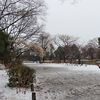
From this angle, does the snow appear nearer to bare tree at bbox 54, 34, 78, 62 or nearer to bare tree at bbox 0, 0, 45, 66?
bare tree at bbox 0, 0, 45, 66

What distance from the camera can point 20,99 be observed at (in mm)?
10977

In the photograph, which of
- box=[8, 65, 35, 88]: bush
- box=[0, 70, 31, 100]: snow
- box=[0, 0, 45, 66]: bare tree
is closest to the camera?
box=[0, 70, 31, 100]: snow

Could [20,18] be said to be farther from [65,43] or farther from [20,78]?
[65,43]

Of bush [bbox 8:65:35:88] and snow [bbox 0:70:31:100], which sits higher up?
bush [bbox 8:65:35:88]

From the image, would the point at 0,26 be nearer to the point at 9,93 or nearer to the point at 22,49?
the point at 22,49

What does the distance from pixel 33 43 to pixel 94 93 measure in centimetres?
5324

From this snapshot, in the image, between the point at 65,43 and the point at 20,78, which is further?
the point at 65,43

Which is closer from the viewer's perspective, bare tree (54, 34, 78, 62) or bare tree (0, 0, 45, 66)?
bare tree (0, 0, 45, 66)

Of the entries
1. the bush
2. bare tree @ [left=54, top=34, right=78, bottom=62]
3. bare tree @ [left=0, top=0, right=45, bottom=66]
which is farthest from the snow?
bare tree @ [left=54, top=34, right=78, bottom=62]

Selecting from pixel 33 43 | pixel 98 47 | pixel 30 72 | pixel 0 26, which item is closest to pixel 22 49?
pixel 33 43

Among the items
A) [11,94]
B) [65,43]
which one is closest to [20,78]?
[11,94]

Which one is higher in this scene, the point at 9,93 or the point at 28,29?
the point at 28,29

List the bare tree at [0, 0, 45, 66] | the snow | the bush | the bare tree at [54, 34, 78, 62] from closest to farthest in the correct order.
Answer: the snow, the bush, the bare tree at [0, 0, 45, 66], the bare tree at [54, 34, 78, 62]

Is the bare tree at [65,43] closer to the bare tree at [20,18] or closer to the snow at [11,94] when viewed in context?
the bare tree at [20,18]
